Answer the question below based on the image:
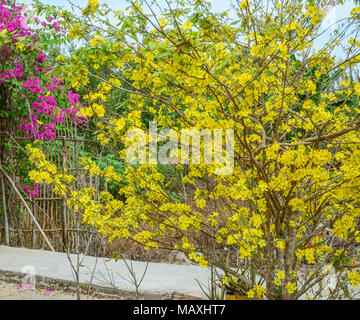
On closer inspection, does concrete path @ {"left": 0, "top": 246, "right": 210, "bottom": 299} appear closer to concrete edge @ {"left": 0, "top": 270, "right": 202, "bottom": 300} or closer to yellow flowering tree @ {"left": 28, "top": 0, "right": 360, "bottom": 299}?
concrete edge @ {"left": 0, "top": 270, "right": 202, "bottom": 300}

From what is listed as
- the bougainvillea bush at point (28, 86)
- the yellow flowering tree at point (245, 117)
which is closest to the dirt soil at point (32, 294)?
the yellow flowering tree at point (245, 117)

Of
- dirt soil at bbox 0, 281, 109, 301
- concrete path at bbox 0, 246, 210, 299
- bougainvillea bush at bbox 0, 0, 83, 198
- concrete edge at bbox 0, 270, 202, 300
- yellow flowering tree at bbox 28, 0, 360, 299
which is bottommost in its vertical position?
dirt soil at bbox 0, 281, 109, 301

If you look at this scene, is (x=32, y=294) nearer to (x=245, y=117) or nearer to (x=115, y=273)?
(x=115, y=273)

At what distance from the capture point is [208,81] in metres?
2.13

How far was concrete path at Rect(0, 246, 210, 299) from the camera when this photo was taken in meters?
4.11

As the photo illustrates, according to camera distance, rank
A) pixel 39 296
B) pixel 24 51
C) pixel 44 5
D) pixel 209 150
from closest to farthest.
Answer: pixel 209 150
pixel 44 5
pixel 39 296
pixel 24 51

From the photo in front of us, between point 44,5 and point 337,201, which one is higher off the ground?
point 44,5

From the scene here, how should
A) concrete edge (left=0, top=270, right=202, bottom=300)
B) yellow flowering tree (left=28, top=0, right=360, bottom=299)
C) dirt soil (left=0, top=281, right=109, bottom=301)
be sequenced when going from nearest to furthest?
yellow flowering tree (left=28, top=0, right=360, bottom=299) < concrete edge (left=0, top=270, right=202, bottom=300) < dirt soil (left=0, top=281, right=109, bottom=301)

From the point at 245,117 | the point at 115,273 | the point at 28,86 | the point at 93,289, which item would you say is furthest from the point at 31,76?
the point at 245,117

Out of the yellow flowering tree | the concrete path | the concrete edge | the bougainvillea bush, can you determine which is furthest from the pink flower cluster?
the yellow flowering tree

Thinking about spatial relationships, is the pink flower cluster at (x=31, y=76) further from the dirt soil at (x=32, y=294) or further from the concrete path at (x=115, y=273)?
the dirt soil at (x=32, y=294)

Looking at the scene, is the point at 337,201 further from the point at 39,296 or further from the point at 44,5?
the point at 39,296
